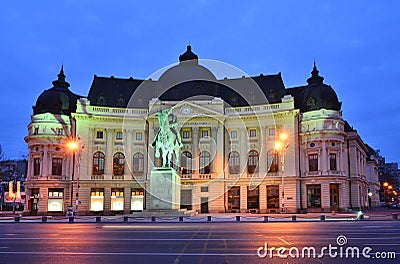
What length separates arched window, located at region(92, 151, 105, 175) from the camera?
77.5 m

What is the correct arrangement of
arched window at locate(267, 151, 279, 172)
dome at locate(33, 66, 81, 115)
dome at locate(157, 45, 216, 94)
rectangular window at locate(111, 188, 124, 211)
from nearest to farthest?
1. arched window at locate(267, 151, 279, 172)
2. rectangular window at locate(111, 188, 124, 211)
3. dome at locate(33, 66, 81, 115)
4. dome at locate(157, 45, 216, 94)

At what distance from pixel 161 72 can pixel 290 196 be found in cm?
3832

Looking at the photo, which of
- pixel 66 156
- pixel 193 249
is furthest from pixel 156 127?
pixel 193 249

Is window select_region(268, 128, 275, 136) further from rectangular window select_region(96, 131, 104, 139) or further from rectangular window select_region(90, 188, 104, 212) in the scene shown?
rectangular window select_region(90, 188, 104, 212)

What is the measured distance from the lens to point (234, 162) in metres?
78.3

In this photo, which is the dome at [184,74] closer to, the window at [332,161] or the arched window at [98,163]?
the arched window at [98,163]

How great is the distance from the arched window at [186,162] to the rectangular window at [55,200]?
21.7 meters

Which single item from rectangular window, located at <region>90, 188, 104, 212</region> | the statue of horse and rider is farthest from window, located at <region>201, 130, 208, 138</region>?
the statue of horse and rider

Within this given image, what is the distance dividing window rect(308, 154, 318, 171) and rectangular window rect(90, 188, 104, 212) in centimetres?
3687

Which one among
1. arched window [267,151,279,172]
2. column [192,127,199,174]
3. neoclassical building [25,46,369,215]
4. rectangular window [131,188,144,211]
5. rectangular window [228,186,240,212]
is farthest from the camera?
column [192,127,199,174]

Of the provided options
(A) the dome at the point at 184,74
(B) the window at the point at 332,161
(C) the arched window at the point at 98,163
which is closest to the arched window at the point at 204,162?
(A) the dome at the point at 184,74

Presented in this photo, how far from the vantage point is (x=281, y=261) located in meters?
12.5

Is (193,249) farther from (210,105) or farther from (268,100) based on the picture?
(268,100)

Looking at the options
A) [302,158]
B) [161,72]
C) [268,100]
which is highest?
[161,72]
